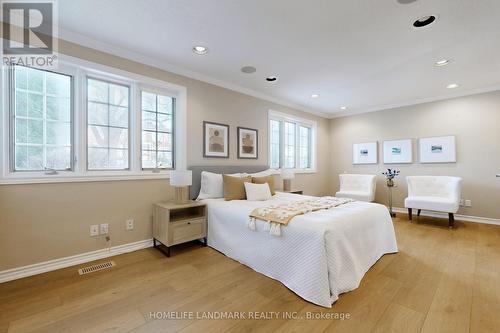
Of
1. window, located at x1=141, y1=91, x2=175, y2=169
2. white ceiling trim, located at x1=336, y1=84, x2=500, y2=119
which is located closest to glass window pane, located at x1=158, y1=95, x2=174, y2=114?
window, located at x1=141, y1=91, x2=175, y2=169

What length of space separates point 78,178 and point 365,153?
5510 millimetres

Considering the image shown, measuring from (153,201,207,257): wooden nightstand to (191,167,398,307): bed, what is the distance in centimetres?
20

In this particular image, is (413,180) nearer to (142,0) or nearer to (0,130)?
(142,0)

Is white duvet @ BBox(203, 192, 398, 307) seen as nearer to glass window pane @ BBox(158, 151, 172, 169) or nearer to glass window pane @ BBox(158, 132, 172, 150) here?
glass window pane @ BBox(158, 151, 172, 169)

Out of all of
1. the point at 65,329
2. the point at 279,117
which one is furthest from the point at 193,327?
the point at 279,117

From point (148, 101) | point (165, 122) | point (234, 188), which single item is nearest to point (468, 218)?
point (234, 188)

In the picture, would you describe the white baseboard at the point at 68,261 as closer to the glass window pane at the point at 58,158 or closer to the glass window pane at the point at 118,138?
the glass window pane at the point at 58,158

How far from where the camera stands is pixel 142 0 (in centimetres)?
189

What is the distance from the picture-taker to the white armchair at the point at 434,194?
12.2 feet

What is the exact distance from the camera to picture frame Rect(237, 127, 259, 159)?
13.1ft

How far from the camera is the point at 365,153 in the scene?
17.7ft

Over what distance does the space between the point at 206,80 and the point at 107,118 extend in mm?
1500

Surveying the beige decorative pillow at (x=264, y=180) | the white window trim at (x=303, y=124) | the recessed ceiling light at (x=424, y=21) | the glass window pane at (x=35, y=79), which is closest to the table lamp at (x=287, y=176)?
the white window trim at (x=303, y=124)

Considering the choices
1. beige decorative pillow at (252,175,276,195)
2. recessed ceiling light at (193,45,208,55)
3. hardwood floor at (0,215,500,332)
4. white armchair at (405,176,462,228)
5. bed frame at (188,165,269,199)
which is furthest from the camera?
white armchair at (405,176,462,228)
